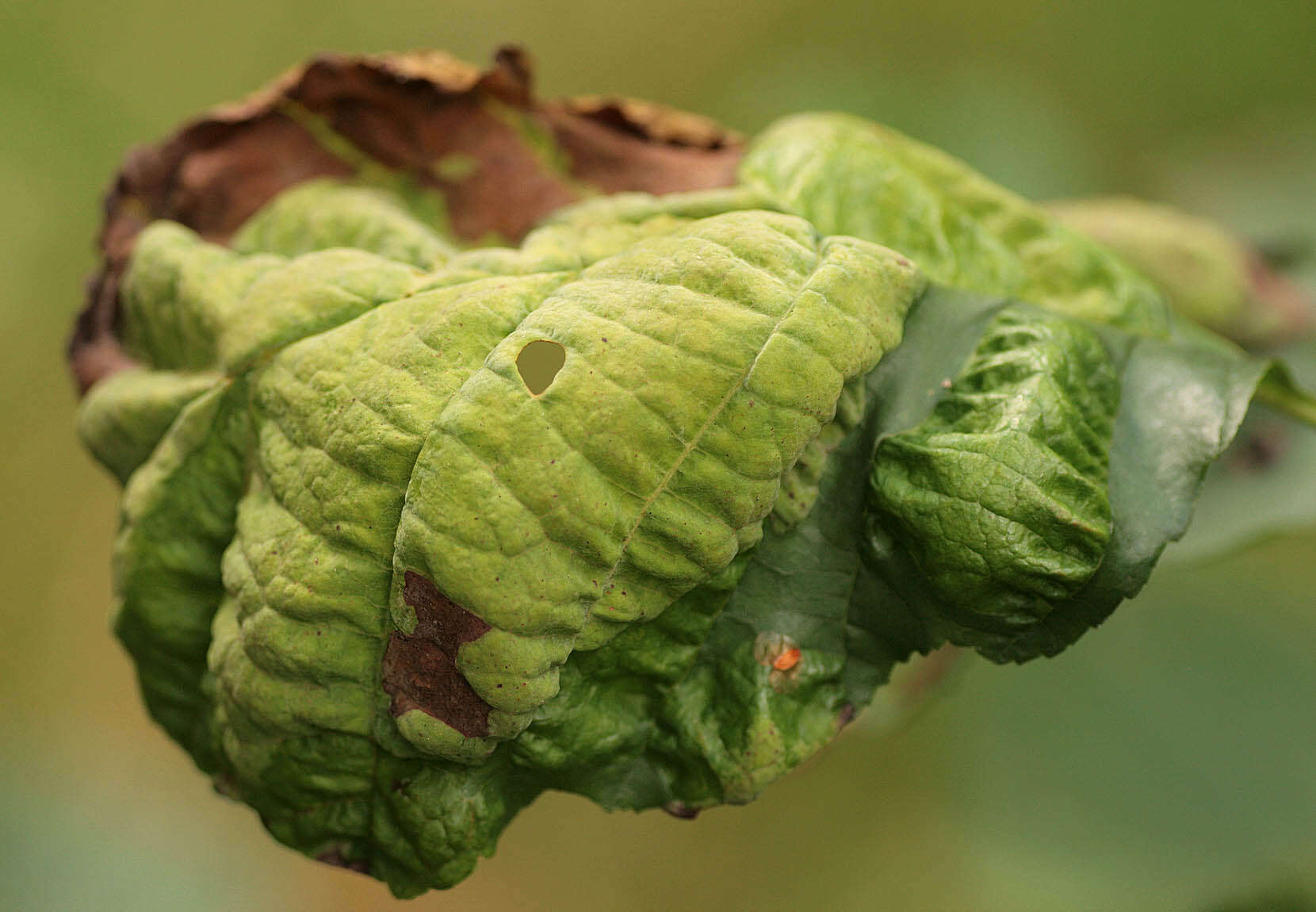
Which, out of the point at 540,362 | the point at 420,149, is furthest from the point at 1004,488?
the point at 420,149

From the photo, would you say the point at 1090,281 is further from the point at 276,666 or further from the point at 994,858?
the point at 994,858

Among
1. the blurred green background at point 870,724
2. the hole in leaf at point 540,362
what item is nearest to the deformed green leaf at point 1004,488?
the hole in leaf at point 540,362

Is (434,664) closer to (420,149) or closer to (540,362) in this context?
(540,362)

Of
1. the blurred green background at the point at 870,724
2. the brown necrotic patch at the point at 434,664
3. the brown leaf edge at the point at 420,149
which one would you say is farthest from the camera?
the blurred green background at the point at 870,724

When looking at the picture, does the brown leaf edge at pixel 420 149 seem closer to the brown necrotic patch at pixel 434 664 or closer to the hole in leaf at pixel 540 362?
the hole in leaf at pixel 540 362

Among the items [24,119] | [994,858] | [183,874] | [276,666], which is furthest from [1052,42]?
[183,874]

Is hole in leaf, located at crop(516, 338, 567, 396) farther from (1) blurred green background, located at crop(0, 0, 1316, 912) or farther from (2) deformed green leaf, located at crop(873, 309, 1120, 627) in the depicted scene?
(1) blurred green background, located at crop(0, 0, 1316, 912)
